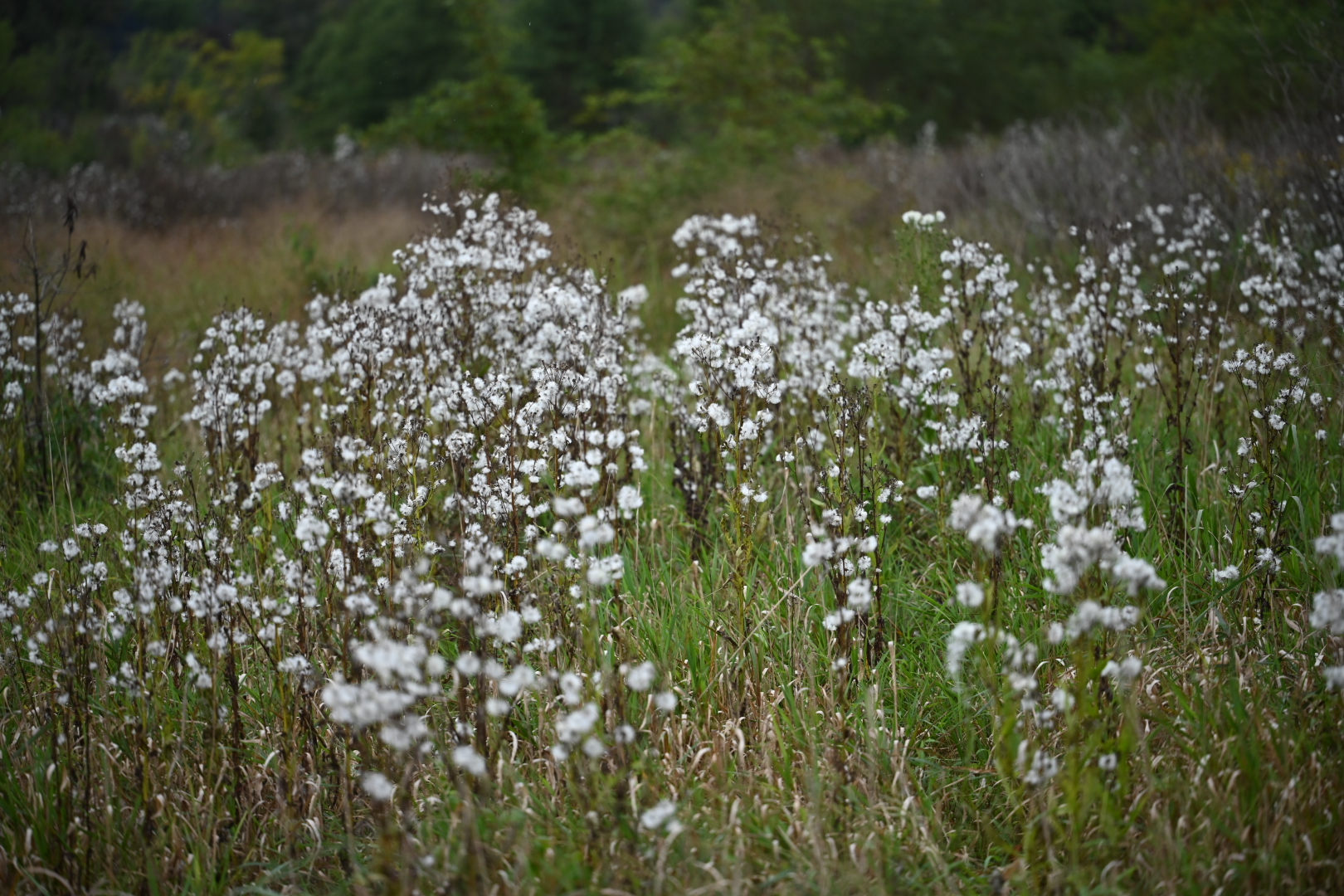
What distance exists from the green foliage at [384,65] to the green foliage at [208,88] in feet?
5.35

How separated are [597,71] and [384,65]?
7.12m

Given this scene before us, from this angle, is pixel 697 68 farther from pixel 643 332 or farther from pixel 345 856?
pixel 345 856

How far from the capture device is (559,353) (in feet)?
12.9

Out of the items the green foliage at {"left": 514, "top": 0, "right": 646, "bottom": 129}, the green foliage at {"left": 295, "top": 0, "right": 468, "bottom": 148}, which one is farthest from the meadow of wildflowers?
the green foliage at {"left": 514, "top": 0, "right": 646, "bottom": 129}

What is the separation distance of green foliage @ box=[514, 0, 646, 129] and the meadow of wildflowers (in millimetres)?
27603

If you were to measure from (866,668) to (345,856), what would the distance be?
6.00 feet

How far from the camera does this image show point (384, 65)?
28219mm

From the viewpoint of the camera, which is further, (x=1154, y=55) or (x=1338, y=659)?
(x=1154, y=55)

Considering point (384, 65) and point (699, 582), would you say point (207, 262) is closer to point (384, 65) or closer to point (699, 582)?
point (699, 582)

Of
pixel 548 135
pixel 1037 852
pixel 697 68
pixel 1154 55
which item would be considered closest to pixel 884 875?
pixel 1037 852

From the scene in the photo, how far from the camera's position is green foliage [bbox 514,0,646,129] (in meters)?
29.4

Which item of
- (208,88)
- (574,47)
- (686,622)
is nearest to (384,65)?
(208,88)

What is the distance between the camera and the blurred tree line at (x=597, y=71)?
36.2 feet

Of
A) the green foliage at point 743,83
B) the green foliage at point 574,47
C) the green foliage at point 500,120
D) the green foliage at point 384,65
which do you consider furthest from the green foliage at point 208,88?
the green foliage at point 574,47
